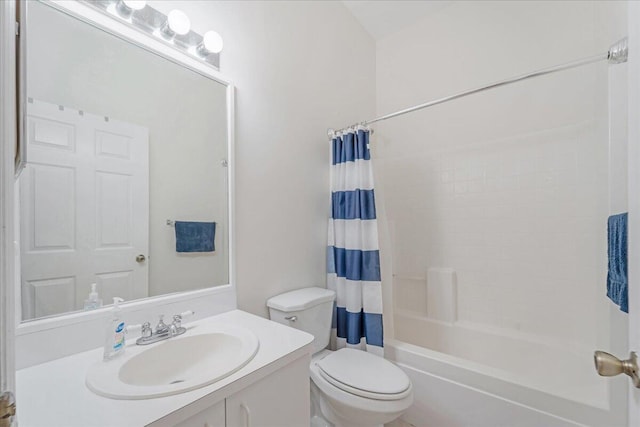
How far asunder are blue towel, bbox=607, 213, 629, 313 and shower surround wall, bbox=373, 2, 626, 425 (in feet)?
1.90

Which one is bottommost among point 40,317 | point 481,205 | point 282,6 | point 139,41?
point 40,317

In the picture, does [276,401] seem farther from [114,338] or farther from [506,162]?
[506,162]

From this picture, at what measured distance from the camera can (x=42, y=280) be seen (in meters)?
0.86

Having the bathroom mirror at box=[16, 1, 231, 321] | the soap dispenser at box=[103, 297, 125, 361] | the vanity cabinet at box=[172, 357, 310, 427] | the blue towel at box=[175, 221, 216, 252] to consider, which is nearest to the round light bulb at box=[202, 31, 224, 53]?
the bathroom mirror at box=[16, 1, 231, 321]

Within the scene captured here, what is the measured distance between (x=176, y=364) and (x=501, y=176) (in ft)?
7.14

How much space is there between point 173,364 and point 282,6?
192 cm

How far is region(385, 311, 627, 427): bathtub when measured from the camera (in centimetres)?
120

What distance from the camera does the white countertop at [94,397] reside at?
60 centimetres

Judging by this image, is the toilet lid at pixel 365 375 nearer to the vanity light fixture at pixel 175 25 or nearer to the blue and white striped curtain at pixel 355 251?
the blue and white striped curtain at pixel 355 251

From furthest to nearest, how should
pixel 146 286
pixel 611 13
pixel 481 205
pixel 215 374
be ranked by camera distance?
pixel 481 205
pixel 611 13
pixel 146 286
pixel 215 374

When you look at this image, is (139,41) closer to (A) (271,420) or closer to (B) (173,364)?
(B) (173,364)

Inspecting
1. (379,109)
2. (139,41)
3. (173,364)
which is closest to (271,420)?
(173,364)

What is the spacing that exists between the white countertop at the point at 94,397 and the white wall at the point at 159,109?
260 mm

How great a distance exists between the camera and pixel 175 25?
113cm
